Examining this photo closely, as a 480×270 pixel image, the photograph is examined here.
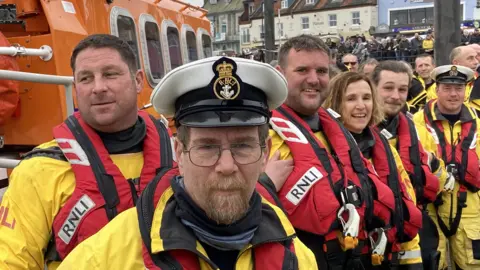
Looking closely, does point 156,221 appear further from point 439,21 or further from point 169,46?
point 439,21

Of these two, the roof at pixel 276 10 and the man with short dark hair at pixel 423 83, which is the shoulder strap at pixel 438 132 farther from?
the roof at pixel 276 10

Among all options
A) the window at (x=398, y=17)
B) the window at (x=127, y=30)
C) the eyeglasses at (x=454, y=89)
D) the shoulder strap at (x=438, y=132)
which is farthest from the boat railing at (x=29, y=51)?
the window at (x=398, y=17)

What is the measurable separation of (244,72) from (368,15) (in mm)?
52582

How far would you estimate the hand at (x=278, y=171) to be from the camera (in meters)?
2.62

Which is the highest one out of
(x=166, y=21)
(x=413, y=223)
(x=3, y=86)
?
(x=166, y=21)

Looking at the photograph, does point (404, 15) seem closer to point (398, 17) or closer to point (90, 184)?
point (398, 17)

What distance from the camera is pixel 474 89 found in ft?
19.1

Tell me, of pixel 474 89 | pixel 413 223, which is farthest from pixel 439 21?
pixel 413 223

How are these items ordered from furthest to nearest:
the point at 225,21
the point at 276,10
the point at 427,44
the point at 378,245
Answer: the point at 225,21 → the point at 276,10 → the point at 427,44 → the point at 378,245

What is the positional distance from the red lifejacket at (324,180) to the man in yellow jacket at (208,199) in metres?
0.91

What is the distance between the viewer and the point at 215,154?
1602 mm

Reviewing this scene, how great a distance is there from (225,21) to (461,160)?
61.8 m

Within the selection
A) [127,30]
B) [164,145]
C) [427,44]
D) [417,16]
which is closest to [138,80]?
[164,145]

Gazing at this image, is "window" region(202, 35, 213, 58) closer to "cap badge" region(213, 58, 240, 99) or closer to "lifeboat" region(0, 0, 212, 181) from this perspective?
"lifeboat" region(0, 0, 212, 181)
